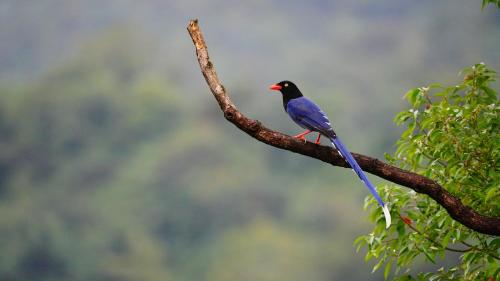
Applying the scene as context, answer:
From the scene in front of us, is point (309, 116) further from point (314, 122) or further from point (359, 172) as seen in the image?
point (359, 172)

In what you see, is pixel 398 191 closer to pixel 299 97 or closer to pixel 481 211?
pixel 481 211

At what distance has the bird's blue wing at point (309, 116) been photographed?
16.7 ft

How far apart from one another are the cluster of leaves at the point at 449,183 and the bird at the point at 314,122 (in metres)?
0.35

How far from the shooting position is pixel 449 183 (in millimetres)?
5062

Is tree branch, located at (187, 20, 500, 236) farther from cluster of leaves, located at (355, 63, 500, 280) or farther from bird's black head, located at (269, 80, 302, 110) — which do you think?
bird's black head, located at (269, 80, 302, 110)

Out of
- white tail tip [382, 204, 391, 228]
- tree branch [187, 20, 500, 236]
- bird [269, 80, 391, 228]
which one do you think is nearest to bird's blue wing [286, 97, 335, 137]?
bird [269, 80, 391, 228]

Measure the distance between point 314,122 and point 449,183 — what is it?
3.74 ft

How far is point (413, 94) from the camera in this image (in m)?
5.37

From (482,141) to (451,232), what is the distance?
72 centimetres

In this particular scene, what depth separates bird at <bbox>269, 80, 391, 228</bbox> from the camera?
455cm

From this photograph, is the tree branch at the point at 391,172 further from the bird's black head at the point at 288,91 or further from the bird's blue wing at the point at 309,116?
the bird's black head at the point at 288,91

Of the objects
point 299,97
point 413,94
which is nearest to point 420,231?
point 413,94

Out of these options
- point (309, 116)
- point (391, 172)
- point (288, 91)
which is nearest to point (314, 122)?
point (309, 116)

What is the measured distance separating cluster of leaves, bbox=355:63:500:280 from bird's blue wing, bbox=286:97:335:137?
62 centimetres
